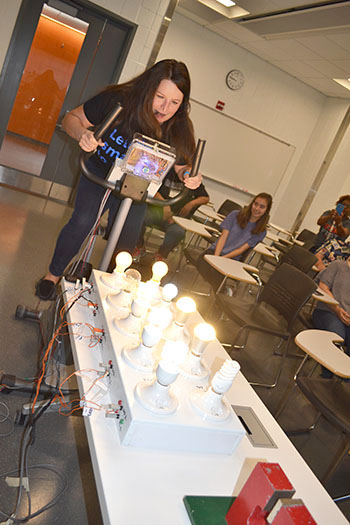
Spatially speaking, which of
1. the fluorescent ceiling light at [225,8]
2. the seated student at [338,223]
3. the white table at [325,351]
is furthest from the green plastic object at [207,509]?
the fluorescent ceiling light at [225,8]

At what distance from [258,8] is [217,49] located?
172 cm

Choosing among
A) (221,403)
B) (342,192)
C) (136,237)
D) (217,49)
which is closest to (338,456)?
(221,403)

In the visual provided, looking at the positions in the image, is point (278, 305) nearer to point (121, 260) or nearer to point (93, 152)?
point (121, 260)

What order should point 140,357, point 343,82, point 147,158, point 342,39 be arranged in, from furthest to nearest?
1. point 343,82
2. point 342,39
3. point 147,158
4. point 140,357

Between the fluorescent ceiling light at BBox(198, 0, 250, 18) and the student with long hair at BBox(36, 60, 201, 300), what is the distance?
13.9ft

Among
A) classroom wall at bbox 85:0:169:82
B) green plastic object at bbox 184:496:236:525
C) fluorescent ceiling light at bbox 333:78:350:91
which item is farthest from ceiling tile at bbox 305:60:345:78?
green plastic object at bbox 184:496:236:525

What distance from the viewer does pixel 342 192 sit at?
22.7ft

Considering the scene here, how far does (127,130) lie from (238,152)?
5.88 metres

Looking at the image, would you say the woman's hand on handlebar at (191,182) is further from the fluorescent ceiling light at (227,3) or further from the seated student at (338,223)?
the fluorescent ceiling light at (227,3)

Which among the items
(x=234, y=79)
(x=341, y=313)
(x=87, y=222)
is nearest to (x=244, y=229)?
(x=341, y=313)

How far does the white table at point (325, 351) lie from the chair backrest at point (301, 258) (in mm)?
1902

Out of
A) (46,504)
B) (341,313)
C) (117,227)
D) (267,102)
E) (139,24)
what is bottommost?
(46,504)

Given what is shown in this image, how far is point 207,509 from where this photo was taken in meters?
0.82

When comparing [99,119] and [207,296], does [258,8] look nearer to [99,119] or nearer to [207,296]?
[207,296]
